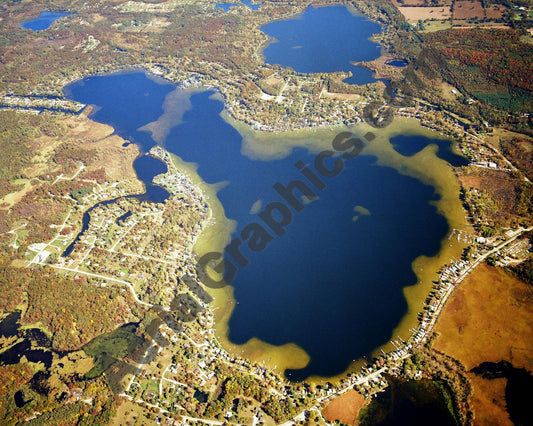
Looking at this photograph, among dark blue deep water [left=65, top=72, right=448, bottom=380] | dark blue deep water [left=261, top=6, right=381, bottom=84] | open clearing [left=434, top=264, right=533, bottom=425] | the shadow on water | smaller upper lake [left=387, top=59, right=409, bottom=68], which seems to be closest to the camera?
open clearing [left=434, top=264, right=533, bottom=425]

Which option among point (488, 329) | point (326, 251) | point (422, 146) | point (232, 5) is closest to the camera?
point (488, 329)

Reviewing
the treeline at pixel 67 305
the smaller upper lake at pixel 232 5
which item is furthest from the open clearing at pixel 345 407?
the smaller upper lake at pixel 232 5

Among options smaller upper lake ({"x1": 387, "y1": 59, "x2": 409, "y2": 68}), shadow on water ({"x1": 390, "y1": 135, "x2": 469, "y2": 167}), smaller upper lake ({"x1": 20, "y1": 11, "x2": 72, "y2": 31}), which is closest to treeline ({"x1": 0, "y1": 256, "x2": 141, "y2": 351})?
shadow on water ({"x1": 390, "y1": 135, "x2": 469, "y2": 167})

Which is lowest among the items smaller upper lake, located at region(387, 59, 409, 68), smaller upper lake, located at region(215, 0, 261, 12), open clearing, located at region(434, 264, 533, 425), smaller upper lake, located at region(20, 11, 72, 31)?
open clearing, located at region(434, 264, 533, 425)

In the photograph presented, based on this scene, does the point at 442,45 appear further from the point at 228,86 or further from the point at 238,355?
the point at 238,355

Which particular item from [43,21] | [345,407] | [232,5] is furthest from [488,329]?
[43,21]

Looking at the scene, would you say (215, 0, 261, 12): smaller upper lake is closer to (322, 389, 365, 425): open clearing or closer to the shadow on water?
the shadow on water

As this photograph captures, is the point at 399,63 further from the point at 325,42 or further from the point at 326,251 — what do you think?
the point at 326,251
